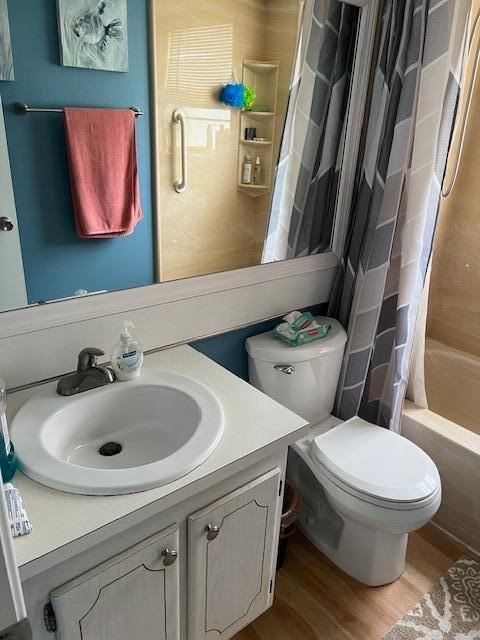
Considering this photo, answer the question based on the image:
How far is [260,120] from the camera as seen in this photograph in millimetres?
1548

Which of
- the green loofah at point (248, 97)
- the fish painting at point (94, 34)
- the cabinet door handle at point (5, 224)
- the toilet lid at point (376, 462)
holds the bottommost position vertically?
the toilet lid at point (376, 462)

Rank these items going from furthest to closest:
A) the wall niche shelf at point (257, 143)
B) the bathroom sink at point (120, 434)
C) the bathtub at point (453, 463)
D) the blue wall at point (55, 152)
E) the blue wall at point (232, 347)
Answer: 1. the bathtub at point (453, 463)
2. the blue wall at point (232, 347)
3. the wall niche shelf at point (257, 143)
4. the blue wall at point (55, 152)
5. the bathroom sink at point (120, 434)

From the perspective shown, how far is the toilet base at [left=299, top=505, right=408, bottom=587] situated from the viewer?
160cm

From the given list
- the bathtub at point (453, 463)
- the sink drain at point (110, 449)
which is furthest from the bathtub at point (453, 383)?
the sink drain at point (110, 449)

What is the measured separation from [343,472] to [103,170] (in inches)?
44.1

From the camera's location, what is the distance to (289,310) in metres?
1.83

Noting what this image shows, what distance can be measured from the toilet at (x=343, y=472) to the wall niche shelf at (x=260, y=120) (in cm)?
56

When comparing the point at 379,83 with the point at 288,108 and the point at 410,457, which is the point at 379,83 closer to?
the point at 288,108

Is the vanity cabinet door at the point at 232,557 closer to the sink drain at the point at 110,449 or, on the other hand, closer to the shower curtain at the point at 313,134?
the sink drain at the point at 110,449

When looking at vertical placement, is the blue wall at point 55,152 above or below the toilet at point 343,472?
above

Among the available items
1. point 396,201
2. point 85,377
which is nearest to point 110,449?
point 85,377

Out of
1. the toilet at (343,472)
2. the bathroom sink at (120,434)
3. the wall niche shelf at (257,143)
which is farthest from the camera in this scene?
the wall niche shelf at (257,143)

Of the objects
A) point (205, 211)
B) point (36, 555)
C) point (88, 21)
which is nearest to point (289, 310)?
point (205, 211)

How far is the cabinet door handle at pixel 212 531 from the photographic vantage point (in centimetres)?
108
